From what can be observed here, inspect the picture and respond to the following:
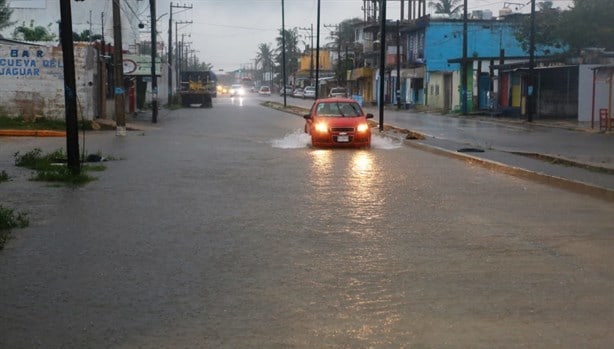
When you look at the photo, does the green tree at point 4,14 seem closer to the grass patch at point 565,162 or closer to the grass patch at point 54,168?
the grass patch at point 54,168

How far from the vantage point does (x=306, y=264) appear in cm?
812

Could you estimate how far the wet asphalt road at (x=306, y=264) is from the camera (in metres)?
5.87

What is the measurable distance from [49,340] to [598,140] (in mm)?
25073

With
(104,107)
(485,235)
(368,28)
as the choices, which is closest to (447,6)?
(368,28)

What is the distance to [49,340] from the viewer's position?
18.6 feet

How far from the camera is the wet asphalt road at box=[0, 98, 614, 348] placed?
5.87 meters

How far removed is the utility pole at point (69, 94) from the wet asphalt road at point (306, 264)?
0.95 meters

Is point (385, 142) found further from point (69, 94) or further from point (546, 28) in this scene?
point (546, 28)

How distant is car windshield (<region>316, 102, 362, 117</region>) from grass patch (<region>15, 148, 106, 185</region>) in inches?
325

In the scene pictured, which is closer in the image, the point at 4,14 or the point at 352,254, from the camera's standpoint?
the point at 352,254

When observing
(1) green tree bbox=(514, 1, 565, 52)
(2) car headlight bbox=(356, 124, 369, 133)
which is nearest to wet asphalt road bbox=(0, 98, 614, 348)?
(2) car headlight bbox=(356, 124, 369, 133)

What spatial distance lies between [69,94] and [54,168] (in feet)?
5.79

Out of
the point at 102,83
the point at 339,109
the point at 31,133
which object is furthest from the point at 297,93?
the point at 339,109

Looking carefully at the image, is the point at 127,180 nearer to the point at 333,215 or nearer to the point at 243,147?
the point at 333,215
